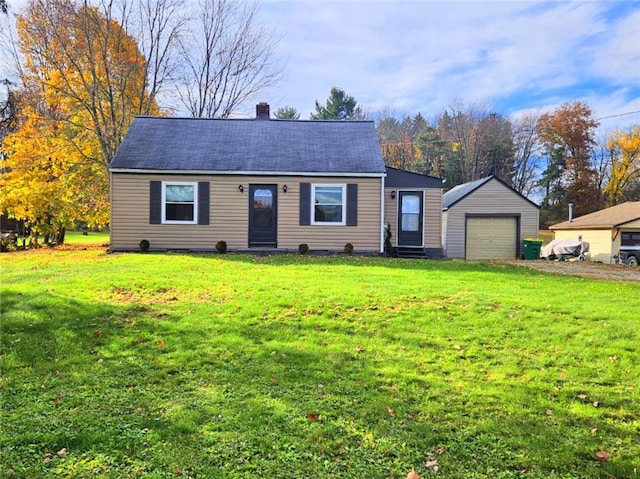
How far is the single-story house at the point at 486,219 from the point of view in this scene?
1823 centimetres

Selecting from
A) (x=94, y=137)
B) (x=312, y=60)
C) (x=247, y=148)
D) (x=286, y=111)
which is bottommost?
(x=247, y=148)

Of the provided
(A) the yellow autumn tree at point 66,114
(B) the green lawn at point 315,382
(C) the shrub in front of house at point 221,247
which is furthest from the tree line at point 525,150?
(B) the green lawn at point 315,382

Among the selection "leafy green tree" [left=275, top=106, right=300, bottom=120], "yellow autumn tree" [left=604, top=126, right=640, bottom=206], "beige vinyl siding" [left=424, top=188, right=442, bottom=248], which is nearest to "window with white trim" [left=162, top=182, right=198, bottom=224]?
"beige vinyl siding" [left=424, top=188, right=442, bottom=248]

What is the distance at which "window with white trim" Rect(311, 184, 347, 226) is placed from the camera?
43.4ft

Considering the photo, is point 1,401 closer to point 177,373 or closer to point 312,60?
point 177,373

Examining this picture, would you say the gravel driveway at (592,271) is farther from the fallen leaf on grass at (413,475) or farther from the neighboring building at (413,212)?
the fallen leaf on grass at (413,475)

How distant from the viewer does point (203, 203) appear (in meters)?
13.1

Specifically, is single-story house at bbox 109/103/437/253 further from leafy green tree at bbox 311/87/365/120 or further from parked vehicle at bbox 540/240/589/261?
leafy green tree at bbox 311/87/365/120

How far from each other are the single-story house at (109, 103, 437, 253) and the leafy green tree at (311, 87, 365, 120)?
87.3 ft

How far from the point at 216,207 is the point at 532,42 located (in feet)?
38.4

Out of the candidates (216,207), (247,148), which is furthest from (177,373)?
(247,148)

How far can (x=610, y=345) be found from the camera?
462cm

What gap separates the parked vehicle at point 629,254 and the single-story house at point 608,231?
0.16 metres

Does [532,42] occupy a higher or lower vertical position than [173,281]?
higher
